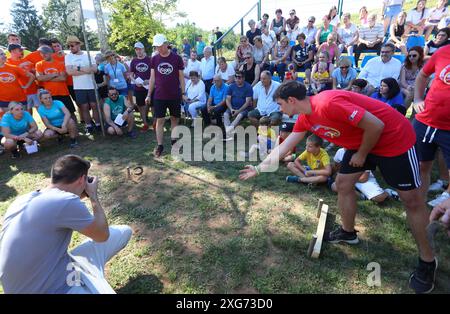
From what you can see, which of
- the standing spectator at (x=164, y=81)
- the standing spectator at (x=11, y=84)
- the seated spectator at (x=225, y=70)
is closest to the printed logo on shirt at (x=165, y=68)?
the standing spectator at (x=164, y=81)

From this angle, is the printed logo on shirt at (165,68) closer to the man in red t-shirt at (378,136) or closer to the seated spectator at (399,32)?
the man in red t-shirt at (378,136)

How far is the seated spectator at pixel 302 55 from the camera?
27.6 feet

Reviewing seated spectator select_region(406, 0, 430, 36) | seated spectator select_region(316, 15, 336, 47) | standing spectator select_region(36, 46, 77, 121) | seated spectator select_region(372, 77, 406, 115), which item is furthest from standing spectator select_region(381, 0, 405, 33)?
standing spectator select_region(36, 46, 77, 121)

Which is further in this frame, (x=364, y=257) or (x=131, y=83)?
(x=131, y=83)

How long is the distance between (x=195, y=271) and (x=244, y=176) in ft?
3.47

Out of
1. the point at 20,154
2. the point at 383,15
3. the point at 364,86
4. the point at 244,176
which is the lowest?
the point at 20,154

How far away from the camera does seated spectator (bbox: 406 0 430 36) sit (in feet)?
25.7

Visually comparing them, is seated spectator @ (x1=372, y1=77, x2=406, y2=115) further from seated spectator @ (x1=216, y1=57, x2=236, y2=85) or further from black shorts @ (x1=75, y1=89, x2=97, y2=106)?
black shorts @ (x1=75, y1=89, x2=97, y2=106)

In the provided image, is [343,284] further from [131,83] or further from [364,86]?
[131,83]

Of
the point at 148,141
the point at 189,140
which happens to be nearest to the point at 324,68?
the point at 189,140

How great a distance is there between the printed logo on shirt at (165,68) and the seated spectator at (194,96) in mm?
2197

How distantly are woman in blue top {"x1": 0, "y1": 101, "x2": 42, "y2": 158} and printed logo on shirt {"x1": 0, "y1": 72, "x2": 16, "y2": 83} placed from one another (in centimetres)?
63

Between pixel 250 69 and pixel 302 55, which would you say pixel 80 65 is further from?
pixel 302 55

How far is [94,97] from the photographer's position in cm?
709
